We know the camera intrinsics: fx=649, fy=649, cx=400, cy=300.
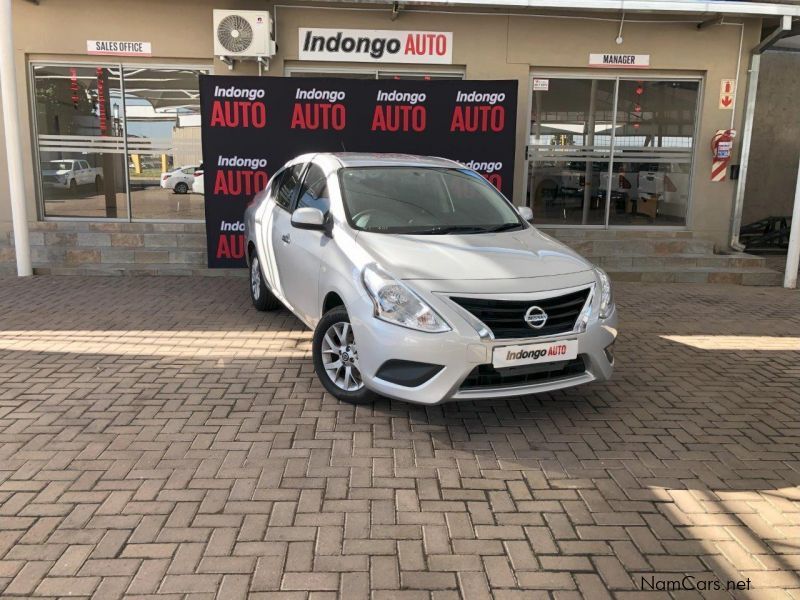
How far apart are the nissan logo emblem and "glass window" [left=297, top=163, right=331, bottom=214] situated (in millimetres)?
1928

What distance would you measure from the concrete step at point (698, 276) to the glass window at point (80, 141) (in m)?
7.88

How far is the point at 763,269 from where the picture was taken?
9.98 meters

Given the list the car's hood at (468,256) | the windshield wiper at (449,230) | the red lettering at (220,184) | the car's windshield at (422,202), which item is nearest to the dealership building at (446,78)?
the red lettering at (220,184)

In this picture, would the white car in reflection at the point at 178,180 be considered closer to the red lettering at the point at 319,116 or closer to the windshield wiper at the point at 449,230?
the red lettering at the point at 319,116

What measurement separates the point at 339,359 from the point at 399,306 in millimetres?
822

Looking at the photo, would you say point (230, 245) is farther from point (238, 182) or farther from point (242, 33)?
point (242, 33)

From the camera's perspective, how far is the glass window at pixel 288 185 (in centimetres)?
600

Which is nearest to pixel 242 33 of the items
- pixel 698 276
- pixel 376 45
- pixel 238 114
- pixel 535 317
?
pixel 238 114

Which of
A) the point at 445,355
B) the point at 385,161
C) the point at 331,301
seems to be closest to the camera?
the point at 445,355

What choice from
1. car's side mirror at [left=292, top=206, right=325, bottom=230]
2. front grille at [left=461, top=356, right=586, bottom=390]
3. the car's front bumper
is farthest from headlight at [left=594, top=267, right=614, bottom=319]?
car's side mirror at [left=292, top=206, right=325, bottom=230]

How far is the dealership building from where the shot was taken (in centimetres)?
951

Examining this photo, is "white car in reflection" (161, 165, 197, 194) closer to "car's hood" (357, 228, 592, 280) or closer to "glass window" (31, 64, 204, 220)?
"glass window" (31, 64, 204, 220)

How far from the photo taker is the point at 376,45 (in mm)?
9836

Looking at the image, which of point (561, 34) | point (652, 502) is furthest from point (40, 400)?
point (561, 34)
